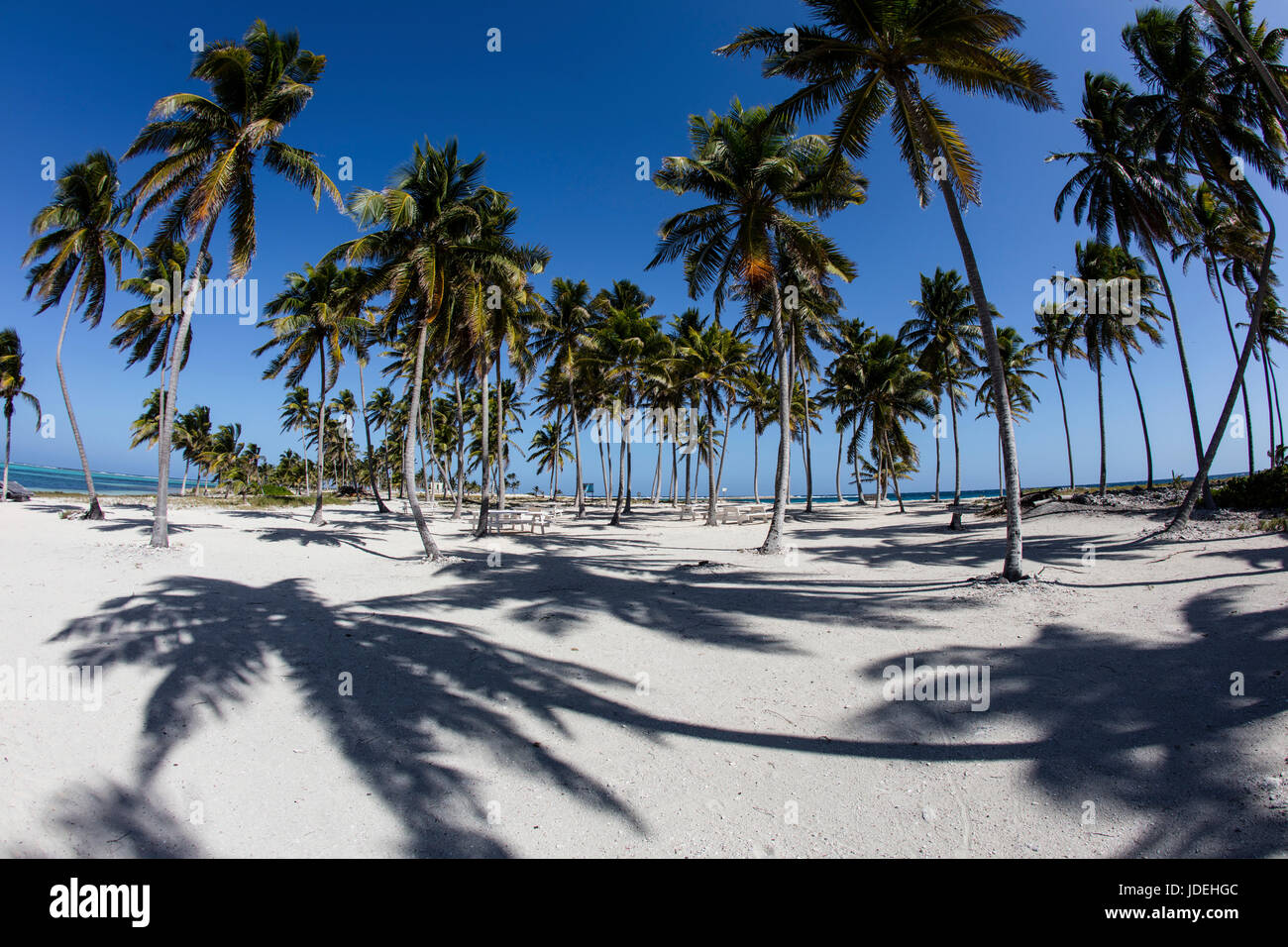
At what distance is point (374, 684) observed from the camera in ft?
18.1

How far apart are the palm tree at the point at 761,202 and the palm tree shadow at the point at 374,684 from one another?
9.72 m

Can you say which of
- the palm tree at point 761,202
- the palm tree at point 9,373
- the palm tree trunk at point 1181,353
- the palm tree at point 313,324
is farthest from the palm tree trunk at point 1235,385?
the palm tree at point 9,373

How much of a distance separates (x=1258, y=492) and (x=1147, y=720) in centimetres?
1559

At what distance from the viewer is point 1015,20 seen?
8.25m

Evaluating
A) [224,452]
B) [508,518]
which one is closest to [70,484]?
[224,452]

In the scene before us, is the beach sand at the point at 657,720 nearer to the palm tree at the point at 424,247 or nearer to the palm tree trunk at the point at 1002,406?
the palm tree trunk at the point at 1002,406

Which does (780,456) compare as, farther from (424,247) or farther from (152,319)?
(152,319)

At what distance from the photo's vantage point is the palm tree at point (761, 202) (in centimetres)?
1380

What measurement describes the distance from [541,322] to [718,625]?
816 inches

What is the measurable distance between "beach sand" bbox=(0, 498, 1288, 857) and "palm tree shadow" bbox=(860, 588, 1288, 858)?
2cm
